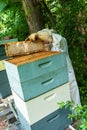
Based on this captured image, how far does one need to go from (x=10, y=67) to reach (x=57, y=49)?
22.5 inches

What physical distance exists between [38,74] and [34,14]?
135 cm

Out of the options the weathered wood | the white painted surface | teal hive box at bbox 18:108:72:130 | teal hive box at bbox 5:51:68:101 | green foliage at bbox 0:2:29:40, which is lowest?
teal hive box at bbox 18:108:72:130

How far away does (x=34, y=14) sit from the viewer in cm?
280

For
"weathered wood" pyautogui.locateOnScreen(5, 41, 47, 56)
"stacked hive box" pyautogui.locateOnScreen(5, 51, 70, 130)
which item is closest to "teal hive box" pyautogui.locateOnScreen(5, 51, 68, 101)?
"stacked hive box" pyautogui.locateOnScreen(5, 51, 70, 130)

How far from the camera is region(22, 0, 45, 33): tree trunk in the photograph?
2.68 meters

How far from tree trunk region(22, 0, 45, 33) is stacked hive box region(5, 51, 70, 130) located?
1.09 metres

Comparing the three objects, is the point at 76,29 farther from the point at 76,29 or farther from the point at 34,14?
the point at 34,14

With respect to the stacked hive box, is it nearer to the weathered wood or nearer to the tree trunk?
the weathered wood

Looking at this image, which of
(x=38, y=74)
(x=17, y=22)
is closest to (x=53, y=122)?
(x=38, y=74)

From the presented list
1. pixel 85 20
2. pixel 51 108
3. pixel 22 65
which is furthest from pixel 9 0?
pixel 51 108

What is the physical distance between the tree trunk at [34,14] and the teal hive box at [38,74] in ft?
3.58

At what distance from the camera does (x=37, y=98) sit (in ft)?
5.72

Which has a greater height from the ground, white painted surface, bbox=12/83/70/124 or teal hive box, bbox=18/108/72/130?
white painted surface, bbox=12/83/70/124

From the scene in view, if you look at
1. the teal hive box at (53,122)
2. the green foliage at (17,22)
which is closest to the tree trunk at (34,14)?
the green foliage at (17,22)
